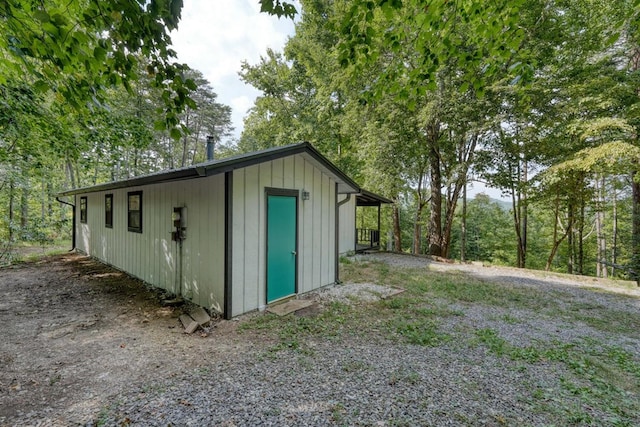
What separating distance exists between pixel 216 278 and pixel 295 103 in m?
13.6

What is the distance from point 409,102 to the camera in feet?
10.2

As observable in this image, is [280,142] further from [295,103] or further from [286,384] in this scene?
[286,384]

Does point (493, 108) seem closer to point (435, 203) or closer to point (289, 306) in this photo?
point (435, 203)

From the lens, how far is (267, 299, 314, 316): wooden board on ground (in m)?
4.50

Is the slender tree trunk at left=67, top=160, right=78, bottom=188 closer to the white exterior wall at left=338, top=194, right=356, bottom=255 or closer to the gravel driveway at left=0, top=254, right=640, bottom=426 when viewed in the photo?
the white exterior wall at left=338, top=194, right=356, bottom=255

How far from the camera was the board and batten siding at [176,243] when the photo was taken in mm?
4293

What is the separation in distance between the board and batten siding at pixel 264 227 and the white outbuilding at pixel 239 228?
0.02 m

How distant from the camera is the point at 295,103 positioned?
1559 centimetres

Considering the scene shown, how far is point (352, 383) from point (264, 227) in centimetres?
276

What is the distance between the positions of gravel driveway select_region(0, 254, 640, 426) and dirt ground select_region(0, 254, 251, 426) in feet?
0.12

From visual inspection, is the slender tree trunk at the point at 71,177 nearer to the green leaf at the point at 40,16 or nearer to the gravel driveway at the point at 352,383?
the gravel driveway at the point at 352,383

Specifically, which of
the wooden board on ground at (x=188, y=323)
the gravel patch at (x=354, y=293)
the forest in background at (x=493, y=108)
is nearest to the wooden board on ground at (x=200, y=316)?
the wooden board on ground at (x=188, y=323)

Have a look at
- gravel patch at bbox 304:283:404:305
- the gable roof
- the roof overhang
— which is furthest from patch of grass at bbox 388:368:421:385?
the roof overhang

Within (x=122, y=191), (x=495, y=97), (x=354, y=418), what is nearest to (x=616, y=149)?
(x=495, y=97)
